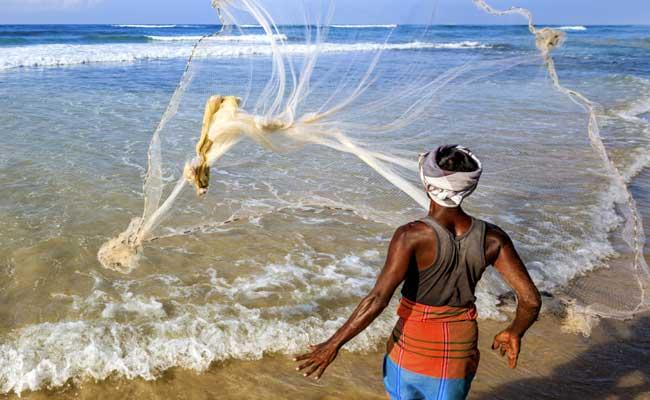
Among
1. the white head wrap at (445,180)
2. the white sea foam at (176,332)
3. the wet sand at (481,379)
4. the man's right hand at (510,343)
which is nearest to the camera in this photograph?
the white head wrap at (445,180)

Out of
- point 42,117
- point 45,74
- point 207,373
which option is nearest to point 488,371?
point 207,373

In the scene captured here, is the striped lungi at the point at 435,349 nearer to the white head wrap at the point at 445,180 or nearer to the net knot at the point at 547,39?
the white head wrap at the point at 445,180

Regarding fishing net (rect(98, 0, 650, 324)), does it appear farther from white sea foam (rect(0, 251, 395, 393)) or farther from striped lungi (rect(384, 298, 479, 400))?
striped lungi (rect(384, 298, 479, 400))

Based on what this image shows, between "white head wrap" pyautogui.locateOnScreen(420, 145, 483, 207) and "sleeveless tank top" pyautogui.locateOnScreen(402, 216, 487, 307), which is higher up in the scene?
"white head wrap" pyautogui.locateOnScreen(420, 145, 483, 207)

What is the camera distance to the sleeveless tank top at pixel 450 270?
6.45 feet

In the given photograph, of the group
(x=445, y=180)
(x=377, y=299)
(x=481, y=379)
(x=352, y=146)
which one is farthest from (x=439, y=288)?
(x=481, y=379)

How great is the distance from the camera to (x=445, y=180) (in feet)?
6.32

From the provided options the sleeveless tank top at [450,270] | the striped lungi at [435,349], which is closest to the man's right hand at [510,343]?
the striped lungi at [435,349]

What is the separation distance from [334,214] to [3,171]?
4.00 meters

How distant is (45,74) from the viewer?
16547 millimetres

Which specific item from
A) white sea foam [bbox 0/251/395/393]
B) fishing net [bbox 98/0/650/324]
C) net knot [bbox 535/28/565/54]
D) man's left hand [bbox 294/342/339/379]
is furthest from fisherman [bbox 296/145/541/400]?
net knot [bbox 535/28/565/54]

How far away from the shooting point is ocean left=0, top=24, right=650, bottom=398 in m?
3.35

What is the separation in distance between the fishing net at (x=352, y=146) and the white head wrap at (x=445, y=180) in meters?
1.01

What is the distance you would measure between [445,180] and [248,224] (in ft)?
12.2
